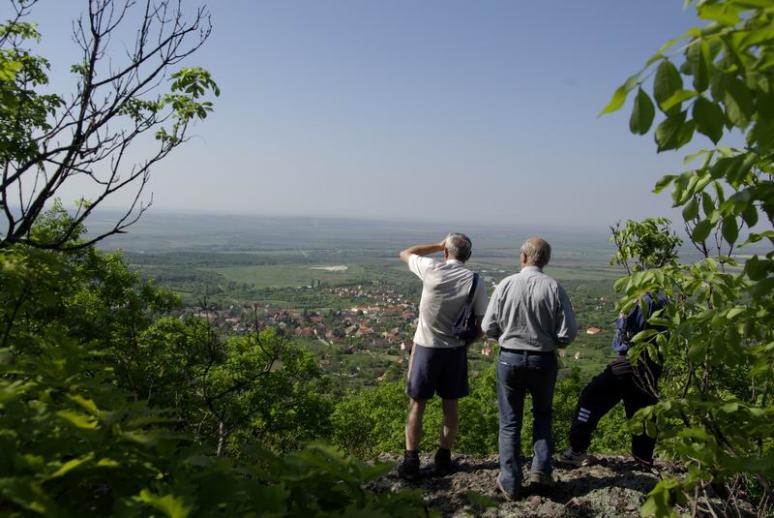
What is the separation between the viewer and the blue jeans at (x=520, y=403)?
409 centimetres

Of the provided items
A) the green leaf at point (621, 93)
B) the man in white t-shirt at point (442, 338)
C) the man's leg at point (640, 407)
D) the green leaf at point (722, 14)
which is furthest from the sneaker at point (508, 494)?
the green leaf at point (722, 14)

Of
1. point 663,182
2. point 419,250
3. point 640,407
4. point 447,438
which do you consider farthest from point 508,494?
point 663,182

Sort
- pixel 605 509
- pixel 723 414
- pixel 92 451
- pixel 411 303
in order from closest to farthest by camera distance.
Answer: pixel 92 451 → pixel 723 414 → pixel 605 509 → pixel 411 303

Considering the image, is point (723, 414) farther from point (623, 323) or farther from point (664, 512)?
point (623, 323)

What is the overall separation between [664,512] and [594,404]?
325cm

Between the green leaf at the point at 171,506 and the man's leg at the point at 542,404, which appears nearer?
the green leaf at the point at 171,506

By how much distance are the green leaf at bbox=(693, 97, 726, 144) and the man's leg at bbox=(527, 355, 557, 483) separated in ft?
10.2

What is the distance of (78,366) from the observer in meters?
1.46

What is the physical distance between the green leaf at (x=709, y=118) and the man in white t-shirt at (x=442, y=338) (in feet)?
10.6

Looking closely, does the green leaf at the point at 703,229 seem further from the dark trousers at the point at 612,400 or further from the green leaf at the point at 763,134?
the dark trousers at the point at 612,400

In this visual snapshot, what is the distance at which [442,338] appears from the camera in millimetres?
4438

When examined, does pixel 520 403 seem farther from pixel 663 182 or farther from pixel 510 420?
pixel 663 182

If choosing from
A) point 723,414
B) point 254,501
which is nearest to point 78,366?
point 254,501

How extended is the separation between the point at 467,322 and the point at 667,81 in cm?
338
